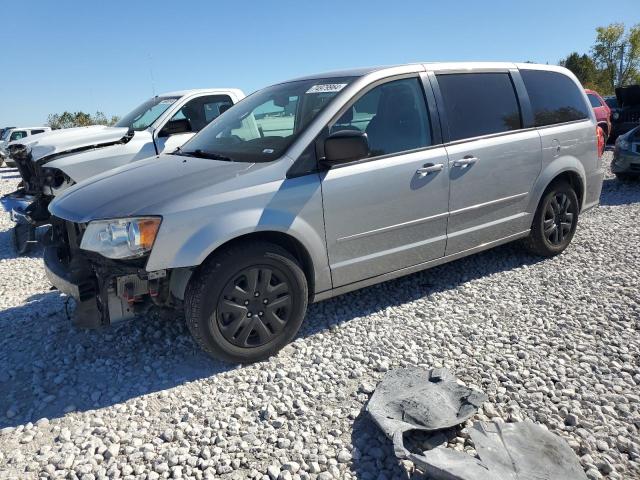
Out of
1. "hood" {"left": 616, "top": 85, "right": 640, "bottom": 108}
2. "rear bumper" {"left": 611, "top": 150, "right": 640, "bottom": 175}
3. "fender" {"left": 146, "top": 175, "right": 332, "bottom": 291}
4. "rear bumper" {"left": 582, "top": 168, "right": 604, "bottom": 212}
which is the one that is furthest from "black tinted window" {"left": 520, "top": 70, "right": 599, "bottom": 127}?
"hood" {"left": 616, "top": 85, "right": 640, "bottom": 108}

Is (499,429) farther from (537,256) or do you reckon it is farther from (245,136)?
(537,256)

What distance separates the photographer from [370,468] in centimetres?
241

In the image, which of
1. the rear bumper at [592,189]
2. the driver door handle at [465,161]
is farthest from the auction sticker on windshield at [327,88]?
the rear bumper at [592,189]

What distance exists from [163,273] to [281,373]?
992 millimetres

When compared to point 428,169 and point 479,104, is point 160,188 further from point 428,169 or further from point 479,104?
point 479,104

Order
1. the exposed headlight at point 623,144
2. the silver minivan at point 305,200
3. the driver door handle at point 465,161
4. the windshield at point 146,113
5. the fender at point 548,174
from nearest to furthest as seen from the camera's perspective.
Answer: the silver minivan at point 305,200, the driver door handle at point 465,161, the fender at point 548,174, the windshield at point 146,113, the exposed headlight at point 623,144

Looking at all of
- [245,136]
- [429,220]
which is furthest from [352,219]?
[245,136]

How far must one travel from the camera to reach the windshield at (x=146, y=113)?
23.3 ft

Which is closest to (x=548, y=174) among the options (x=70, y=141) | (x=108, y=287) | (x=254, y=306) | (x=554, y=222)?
(x=554, y=222)

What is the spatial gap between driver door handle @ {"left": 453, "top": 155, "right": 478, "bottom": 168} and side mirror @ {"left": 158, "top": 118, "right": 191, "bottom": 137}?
13.8 feet

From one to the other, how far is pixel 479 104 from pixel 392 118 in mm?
1012

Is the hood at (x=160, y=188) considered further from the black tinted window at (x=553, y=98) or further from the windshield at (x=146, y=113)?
the windshield at (x=146, y=113)

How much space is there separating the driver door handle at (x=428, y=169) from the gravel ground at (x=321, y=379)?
112 cm

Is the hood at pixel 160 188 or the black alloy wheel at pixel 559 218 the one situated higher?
the hood at pixel 160 188
